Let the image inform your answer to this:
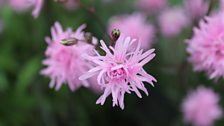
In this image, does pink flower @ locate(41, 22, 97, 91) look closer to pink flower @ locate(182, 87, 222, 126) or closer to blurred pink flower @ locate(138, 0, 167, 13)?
pink flower @ locate(182, 87, 222, 126)

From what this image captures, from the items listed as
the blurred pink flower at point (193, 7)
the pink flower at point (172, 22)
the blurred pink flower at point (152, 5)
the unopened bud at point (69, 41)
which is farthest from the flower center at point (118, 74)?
the blurred pink flower at point (152, 5)

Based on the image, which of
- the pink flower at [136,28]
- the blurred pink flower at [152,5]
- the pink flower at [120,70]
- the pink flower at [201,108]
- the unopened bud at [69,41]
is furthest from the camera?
the blurred pink flower at [152,5]

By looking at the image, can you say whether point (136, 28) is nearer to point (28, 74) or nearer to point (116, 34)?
point (28, 74)

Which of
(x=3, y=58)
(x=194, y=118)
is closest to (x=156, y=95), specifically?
(x=194, y=118)

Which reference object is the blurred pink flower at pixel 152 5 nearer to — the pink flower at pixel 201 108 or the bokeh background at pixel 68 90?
the bokeh background at pixel 68 90

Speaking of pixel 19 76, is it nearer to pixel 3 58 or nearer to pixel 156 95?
pixel 3 58

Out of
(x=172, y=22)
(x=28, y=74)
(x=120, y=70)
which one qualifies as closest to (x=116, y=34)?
(x=120, y=70)
